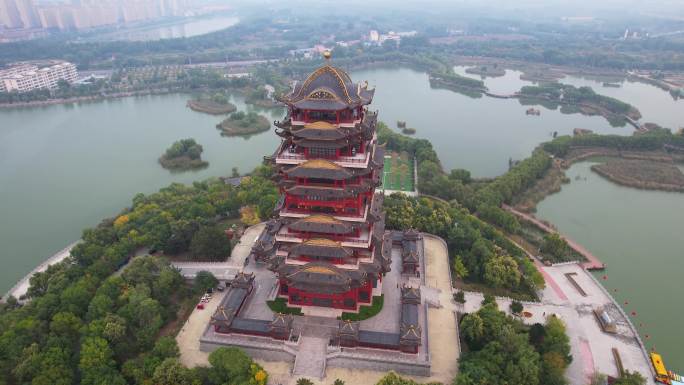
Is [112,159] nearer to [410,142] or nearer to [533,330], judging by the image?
[410,142]

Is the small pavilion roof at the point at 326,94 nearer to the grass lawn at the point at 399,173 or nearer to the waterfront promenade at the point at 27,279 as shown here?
the grass lawn at the point at 399,173

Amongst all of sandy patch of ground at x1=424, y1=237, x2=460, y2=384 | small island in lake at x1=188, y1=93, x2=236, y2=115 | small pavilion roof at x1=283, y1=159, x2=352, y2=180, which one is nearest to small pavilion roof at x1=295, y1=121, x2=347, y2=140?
small pavilion roof at x1=283, y1=159, x2=352, y2=180

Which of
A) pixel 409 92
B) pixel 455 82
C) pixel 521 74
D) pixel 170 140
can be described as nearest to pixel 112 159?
pixel 170 140

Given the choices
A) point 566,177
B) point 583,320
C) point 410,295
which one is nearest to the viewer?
point 410,295

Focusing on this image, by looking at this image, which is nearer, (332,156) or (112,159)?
(332,156)

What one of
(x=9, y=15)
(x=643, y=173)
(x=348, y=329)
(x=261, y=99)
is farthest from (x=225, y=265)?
(x=9, y=15)

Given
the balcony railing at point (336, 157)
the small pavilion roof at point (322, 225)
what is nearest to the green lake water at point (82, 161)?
the small pavilion roof at point (322, 225)

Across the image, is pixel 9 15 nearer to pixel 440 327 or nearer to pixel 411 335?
pixel 440 327

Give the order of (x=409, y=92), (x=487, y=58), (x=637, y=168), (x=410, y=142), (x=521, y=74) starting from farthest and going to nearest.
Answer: (x=487, y=58) < (x=521, y=74) < (x=409, y=92) < (x=410, y=142) < (x=637, y=168)
